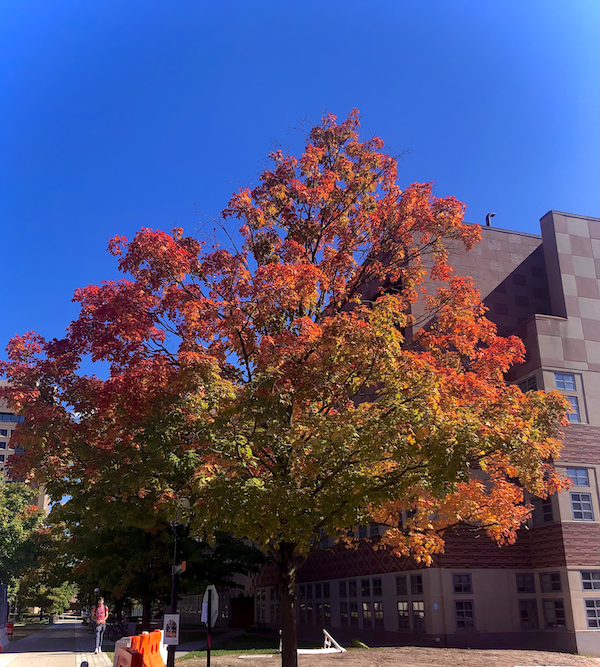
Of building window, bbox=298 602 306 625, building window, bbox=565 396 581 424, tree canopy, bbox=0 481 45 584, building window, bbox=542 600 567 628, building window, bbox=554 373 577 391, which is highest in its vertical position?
building window, bbox=554 373 577 391

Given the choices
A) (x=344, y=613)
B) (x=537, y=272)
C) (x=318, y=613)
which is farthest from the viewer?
(x=318, y=613)

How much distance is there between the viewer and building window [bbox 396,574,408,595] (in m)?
25.0

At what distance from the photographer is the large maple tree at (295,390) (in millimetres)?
10602

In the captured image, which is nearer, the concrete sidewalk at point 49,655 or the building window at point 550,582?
the concrete sidewalk at point 49,655

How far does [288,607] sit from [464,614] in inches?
531

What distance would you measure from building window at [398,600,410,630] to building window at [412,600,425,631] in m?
0.57

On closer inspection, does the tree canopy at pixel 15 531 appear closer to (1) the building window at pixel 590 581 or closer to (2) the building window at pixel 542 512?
(2) the building window at pixel 542 512

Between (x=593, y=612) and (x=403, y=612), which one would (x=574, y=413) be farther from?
(x=403, y=612)

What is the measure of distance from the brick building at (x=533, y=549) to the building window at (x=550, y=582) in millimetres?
37

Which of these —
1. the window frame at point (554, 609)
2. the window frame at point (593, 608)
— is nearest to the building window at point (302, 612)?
the window frame at point (554, 609)

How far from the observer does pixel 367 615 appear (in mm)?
27969

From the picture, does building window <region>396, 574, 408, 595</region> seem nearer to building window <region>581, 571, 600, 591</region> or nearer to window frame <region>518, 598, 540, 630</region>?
window frame <region>518, 598, 540, 630</region>

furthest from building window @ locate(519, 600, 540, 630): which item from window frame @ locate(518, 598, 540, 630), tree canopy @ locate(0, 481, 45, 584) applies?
tree canopy @ locate(0, 481, 45, 584)

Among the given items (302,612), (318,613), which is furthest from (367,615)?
(302,612)
